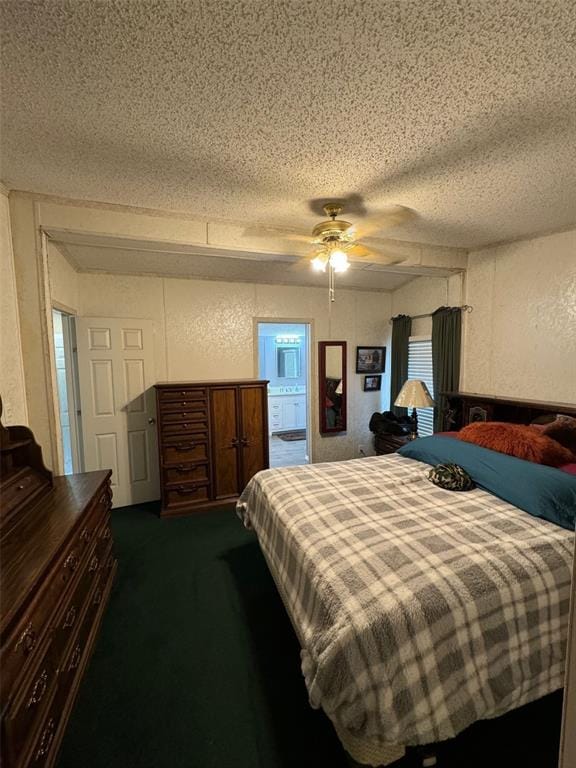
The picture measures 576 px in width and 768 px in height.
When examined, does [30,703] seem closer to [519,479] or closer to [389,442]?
[519,479]

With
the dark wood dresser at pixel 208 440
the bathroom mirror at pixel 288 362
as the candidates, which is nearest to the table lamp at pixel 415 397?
the dark wood dresser at pixel 208 440

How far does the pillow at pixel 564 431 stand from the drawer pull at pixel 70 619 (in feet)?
9.98

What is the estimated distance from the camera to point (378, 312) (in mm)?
4691

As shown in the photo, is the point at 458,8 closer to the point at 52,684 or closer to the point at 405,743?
the point at 405,743

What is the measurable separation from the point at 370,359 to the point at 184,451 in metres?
2.82

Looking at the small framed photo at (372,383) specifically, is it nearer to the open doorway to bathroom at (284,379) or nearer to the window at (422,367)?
the window at (422,367)

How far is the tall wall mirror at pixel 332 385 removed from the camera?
4480 mm

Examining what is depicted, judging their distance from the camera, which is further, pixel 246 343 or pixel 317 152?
pixel 246 343

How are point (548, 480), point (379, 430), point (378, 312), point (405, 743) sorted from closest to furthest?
point (405, 743), point (548, 480), point (379, 430), point (378, 312)

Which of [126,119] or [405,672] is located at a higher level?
[126,119]

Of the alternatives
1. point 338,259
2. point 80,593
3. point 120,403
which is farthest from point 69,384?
point 338,259

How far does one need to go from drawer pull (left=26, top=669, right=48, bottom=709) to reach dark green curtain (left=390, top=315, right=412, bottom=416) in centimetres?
405

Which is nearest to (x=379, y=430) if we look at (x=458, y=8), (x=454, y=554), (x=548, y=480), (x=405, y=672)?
(x=548, y=480)

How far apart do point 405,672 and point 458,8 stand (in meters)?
2.10
